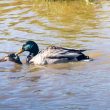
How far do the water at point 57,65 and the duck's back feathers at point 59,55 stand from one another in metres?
0.22

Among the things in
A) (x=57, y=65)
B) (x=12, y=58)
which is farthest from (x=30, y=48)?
(x=57, y=65)

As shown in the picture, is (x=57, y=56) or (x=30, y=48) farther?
(x=30, y=48)

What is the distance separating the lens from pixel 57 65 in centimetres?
1220

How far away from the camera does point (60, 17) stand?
18.3m

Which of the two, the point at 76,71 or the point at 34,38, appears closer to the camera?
the point at 76,71

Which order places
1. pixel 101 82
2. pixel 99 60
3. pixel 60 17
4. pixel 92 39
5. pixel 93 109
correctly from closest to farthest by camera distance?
pixel 93 109
pixel 101 82
pixel 99 60
pixel 92 39
pixel 60 17

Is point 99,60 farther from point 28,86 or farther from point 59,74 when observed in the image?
point 28,86

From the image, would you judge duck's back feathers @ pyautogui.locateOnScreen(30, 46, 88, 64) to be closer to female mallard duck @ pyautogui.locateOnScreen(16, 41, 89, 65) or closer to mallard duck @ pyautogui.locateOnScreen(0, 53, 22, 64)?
female mallard duck @ pyautogui.locateOnScreen(16, 41, 89, 65)

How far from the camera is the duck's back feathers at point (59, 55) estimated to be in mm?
12242

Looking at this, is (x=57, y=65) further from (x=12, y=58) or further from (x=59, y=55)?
(x=12, y=58)

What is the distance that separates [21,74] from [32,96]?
220cm

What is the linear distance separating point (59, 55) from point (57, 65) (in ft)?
0.88

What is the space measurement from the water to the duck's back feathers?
22 cm

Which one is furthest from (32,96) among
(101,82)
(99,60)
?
(99,60)
